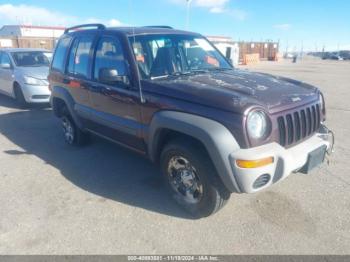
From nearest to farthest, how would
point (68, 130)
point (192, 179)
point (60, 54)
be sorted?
1. point (192, 179)
2. point (60, 54)
3. point (68, 130)

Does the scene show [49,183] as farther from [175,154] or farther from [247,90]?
[247,90]

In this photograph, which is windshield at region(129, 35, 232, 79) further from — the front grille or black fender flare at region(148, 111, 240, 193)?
the front grille

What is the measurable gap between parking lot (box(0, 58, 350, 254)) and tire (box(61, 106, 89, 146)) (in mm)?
468

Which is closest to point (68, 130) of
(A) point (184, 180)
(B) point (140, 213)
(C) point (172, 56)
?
(C) point (172, 56)

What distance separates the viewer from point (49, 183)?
4090 mm

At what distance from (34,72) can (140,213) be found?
21.7ft

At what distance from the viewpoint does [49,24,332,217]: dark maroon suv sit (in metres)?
2.71

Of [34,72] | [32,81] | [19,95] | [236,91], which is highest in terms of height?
[236,91]

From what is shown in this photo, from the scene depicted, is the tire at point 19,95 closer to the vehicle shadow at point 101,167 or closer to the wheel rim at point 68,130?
the vehicle shadow at point 101,167

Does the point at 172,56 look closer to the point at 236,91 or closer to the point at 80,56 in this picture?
the point at 236,91

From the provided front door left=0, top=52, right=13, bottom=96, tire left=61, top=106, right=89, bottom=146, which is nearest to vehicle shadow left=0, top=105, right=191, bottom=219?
tire left=61, top=106, right=89, bottom=146

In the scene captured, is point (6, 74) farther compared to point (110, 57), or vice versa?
point (6, 74)

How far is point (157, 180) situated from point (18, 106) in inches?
270

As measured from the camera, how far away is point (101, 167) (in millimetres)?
4590
